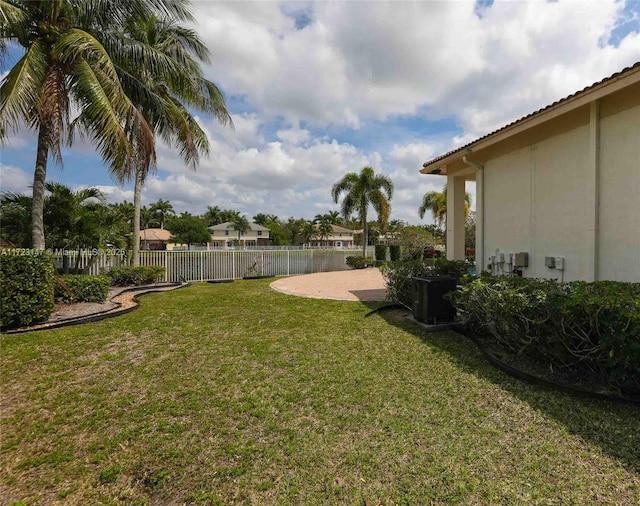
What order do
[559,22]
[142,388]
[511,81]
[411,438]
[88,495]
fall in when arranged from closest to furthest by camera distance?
[88,495] < [411,438] < [142,388] < [559,22] < [511,81]

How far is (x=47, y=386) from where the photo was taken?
3631mm

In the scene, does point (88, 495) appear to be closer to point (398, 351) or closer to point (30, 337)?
point (398, 351)

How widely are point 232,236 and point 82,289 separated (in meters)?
54.2

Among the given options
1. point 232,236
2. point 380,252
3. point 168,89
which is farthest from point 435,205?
point 232,236

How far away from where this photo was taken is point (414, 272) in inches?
278

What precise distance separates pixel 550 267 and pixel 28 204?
1370 centimetres

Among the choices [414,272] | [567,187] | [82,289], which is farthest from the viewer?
[82,289]

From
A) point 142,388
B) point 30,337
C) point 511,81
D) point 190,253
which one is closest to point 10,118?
point 30,337

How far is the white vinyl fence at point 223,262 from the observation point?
38.4 ft

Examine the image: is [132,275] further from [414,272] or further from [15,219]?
[414,272]

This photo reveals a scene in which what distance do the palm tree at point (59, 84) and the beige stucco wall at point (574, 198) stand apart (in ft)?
28.6

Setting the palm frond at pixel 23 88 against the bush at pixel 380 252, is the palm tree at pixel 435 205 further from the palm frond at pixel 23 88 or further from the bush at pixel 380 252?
the palm frond at pixel 23 88

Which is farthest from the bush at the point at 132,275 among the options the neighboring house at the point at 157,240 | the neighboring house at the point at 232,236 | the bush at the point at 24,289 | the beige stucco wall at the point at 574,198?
the neighboring house at the point at 232,236

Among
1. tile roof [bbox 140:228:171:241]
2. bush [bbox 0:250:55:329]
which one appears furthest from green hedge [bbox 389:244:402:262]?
tile roof [bbox 140:228:171:241]
